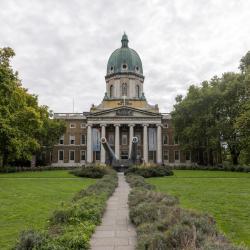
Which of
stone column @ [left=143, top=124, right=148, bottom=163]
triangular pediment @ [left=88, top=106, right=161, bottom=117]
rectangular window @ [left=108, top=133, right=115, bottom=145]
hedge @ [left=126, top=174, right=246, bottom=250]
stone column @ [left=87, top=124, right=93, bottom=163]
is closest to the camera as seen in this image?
hedge @ [left=126, top=174, right=246, bottom=250]

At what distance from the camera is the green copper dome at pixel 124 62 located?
7946 centimetres

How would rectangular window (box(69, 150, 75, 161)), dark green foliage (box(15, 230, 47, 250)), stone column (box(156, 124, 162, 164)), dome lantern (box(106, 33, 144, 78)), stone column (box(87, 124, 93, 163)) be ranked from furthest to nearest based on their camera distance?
dome lantern (box(106, 33, 144, 78)) < rectangular window (box(69, 150, 75, 161)) < stone column (box(156, 124, 162, 164)) < stone column (box(87, 124, 93, 163)) < dark green foliage (box(15, 230, 47, 250))

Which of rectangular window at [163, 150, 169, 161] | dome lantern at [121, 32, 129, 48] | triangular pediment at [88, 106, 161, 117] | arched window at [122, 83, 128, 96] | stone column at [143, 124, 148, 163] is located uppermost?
dome lantern at [121, 32, 129, 48]

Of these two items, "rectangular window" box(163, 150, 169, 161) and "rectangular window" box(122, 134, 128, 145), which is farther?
"rectangular window" box(163, 150, 169, 161)

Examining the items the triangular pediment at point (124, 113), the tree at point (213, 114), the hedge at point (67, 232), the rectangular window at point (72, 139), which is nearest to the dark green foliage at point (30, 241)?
the hedge at point (67, 232)

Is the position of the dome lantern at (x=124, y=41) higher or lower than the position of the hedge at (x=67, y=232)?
higher

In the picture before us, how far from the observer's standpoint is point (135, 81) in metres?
79.9

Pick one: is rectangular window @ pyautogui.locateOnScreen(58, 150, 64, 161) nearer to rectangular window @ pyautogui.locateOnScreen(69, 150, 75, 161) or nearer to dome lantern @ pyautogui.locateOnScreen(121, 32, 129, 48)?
rectangular window @ pyautogui.locateOnScreen(69, 150, 75, 161)

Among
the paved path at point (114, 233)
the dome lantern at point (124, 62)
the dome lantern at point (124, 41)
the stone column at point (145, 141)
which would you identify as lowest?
the paved path at point (114, 233)

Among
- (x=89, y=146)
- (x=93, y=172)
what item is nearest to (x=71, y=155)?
(x=89, y=146)

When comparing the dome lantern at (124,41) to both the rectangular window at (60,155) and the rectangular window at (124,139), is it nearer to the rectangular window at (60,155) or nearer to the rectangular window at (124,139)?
the rectangular window at (124,139)

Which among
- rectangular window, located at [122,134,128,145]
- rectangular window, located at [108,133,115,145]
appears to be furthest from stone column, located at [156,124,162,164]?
rectangular window, located at [108,133,115,145]

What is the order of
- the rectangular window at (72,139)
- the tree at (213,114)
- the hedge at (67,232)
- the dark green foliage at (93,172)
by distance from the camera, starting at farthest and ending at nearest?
1. the rectangular window at (72,139)
2. the tree at (213,114)
3. the dark green foliage at (93,172)
4. the hedge at (67,232)

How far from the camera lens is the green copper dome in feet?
261
